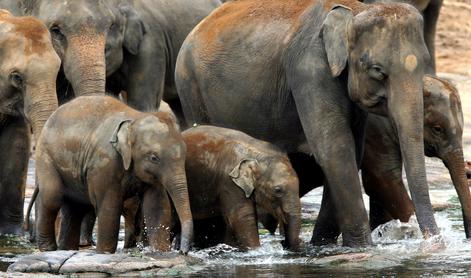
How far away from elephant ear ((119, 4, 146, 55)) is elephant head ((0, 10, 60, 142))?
6.34 feet

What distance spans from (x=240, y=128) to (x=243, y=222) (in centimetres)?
133

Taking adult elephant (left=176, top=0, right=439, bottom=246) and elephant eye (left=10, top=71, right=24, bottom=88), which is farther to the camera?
elephant eye (left=10, top=71, right=24, bottom=88)

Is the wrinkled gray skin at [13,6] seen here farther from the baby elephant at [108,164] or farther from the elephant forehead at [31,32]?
the baby elephant at [108,164]

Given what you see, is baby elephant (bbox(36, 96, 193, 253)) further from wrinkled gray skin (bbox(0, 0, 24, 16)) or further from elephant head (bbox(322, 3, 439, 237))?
wrinkled gray skin (bbox(0, 0, 24, 16))

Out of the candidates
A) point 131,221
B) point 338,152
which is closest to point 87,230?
point 131,221

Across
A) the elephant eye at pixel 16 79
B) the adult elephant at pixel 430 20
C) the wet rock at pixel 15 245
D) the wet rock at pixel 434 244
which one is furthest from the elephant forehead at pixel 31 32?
the adult elephant at pixel 430 20

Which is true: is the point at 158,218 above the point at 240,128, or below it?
below

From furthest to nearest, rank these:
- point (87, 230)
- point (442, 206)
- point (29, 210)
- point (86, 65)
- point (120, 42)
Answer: point (442, 206)
point (120, 42)
point (86, 65)
point (29, 210)
point (87, 230)

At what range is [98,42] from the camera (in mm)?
14688

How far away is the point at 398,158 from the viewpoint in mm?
13898

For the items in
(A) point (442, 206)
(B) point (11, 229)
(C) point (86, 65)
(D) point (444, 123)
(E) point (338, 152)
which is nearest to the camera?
(E) point (338, 152)

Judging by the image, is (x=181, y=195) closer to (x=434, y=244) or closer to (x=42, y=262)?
(x=42, y=262)

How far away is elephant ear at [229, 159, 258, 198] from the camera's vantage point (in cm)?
1255

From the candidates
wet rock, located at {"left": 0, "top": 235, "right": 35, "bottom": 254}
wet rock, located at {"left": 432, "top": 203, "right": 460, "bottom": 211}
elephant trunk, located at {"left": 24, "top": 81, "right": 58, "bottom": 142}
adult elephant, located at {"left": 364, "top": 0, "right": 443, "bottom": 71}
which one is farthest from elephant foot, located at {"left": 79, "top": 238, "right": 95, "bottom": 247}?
adult elephant, located at {"left": 364, "top": 0, "right": 443, "bottom": 71}
